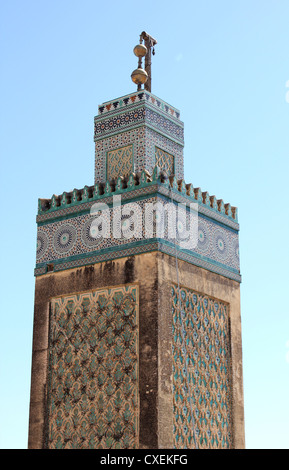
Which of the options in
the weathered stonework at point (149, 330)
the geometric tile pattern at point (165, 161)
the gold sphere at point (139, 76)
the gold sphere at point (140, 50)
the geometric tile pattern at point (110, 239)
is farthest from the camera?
the gold sphere at point (140, 50)

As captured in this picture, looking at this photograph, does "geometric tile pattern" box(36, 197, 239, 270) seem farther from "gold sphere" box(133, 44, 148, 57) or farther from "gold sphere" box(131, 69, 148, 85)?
"gold sphere" box(133, 44, 148, 57)

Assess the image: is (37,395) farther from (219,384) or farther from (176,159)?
(176,159)

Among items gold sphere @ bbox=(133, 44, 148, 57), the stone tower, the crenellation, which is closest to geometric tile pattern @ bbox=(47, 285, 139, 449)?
the stone tower

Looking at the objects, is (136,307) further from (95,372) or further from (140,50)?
(140,50)

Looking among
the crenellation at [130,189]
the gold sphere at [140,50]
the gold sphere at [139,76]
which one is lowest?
the crenellation at [130,189]

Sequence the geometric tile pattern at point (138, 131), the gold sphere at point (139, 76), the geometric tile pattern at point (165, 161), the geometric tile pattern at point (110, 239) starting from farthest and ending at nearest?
1. the gold sphere at point (139, 76)
2. the geometric tile pattern at point (165, 161)
3. the geometric tile pattern at point (138, 131)
4. the geometric tile pattern at point (110, 239)

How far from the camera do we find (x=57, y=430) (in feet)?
26.3

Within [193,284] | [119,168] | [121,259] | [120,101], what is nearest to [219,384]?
[193,284]

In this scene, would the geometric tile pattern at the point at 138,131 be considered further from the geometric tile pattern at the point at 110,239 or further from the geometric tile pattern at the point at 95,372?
the geometric tile pattern at the point at 95,372

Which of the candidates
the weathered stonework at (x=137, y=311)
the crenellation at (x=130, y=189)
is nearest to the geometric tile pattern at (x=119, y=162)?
the weathered stonework at (x=137, y=311)

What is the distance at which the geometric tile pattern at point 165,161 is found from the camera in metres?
8.88

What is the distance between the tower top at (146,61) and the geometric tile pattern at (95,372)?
2.31 metres

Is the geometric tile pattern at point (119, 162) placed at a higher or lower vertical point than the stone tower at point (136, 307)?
higher

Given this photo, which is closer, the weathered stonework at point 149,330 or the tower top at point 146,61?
the weathered stonework at point 149,330
